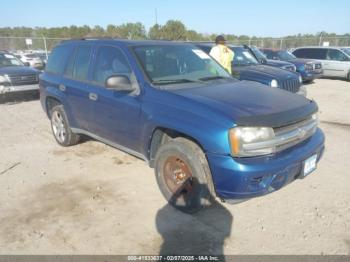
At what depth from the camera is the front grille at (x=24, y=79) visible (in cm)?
1016

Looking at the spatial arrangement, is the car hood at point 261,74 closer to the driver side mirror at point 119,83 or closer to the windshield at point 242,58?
the windshield at point 242,58

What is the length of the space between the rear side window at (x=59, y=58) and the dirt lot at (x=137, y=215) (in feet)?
5.10

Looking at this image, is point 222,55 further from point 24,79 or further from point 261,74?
point 24,79

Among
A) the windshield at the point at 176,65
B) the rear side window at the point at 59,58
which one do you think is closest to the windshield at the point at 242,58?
the windshield at the point at 176,65

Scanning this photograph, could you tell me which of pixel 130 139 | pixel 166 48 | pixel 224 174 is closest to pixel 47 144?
pixel 130 139

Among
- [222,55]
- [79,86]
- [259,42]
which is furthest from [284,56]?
[259,42]

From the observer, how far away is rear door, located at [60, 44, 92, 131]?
15.9ft

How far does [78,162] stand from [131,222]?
6.95 feet

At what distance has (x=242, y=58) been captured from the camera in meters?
9.21

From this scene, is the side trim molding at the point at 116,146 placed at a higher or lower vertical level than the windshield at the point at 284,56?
lower

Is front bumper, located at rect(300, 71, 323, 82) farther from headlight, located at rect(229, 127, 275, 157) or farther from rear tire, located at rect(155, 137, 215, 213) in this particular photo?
headlight, located at rect(229, 127, 275, 157)

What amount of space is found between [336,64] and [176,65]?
1403cm

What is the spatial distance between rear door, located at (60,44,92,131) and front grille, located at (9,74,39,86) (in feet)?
19.0

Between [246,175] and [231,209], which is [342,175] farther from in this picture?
[246,175]
